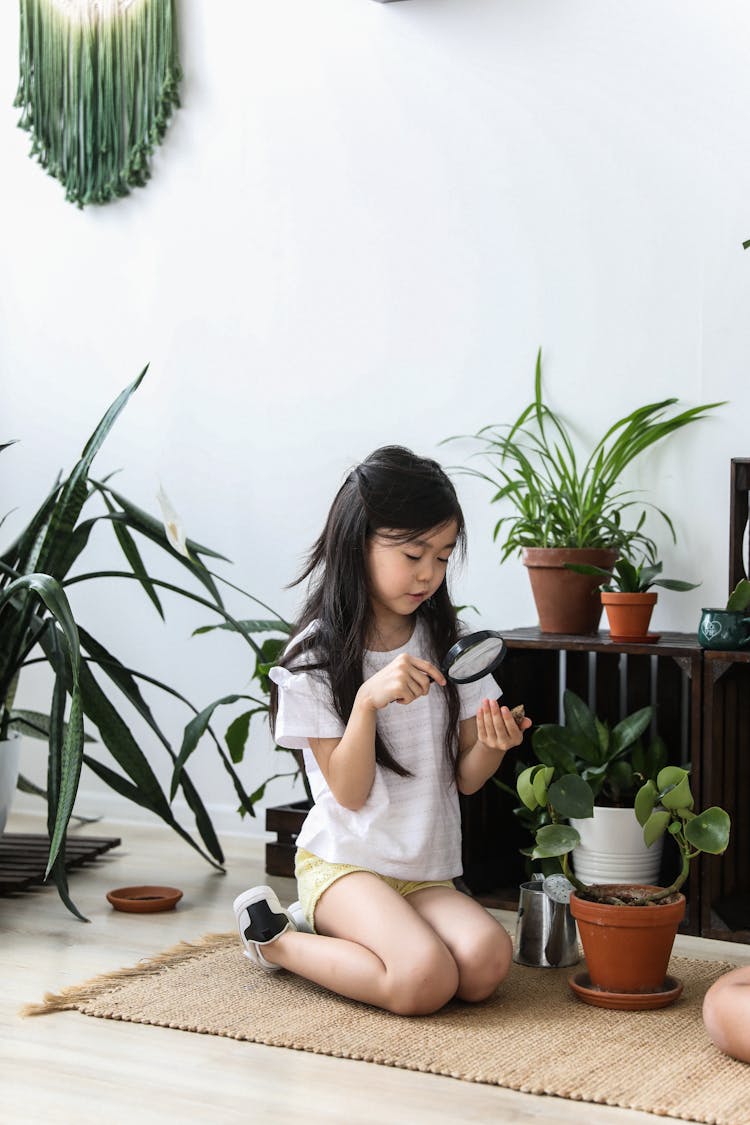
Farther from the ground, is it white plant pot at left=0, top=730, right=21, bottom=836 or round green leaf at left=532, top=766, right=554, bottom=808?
round green leaf at left=532, top=766, right=554, bottom=808

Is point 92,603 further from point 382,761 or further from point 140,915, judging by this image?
point 382,761

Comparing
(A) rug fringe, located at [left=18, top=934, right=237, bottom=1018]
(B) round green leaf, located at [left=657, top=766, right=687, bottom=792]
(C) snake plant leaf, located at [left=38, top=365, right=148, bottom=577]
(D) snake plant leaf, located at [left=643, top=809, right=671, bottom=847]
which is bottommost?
(A) rug fringe, located at [left=18, top=934, right=237, bottom=1018]

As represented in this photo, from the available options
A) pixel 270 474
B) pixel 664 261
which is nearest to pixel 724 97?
pixel 664 261

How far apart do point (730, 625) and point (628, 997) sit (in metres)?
0.66

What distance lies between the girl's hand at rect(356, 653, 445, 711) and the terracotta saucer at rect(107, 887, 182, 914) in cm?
73

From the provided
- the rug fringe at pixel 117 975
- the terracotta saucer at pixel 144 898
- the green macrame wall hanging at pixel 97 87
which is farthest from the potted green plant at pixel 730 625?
the green macrame wall hanging at pixel 97 87

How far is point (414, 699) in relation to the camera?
1891mm

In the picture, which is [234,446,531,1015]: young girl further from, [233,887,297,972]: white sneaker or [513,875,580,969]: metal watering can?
[513,875,580,969]: metal watering can

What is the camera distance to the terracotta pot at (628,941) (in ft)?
5.96

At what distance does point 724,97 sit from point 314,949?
1.69 metres

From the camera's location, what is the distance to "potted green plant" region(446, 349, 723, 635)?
2494 millimetres

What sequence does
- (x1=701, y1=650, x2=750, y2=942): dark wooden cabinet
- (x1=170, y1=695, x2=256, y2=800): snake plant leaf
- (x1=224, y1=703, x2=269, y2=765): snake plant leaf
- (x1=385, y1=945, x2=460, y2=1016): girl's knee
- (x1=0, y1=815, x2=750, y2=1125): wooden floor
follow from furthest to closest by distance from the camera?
(x1=224, y1=703, x2=269, y2=765): snake plant leaf
(x1=170, y1=695, x2=256, y2=800): snake plant leaf
(x1=701, y1=650, x2=750, y2=942): dark wooden cabinet
(x1=385, y1=945, x2=460, y2=1016): girl's knee
(x1=0, y1=815, x2=750, y2=1125): wooden floor

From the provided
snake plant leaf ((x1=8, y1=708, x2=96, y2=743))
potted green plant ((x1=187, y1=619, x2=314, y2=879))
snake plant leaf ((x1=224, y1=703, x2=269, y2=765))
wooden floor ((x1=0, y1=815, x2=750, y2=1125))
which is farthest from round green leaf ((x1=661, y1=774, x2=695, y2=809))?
snake plant leaf ((x1=8, y1=708, x2=96, y2=743))

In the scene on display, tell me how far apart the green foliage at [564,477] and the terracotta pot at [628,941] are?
2.82ft
